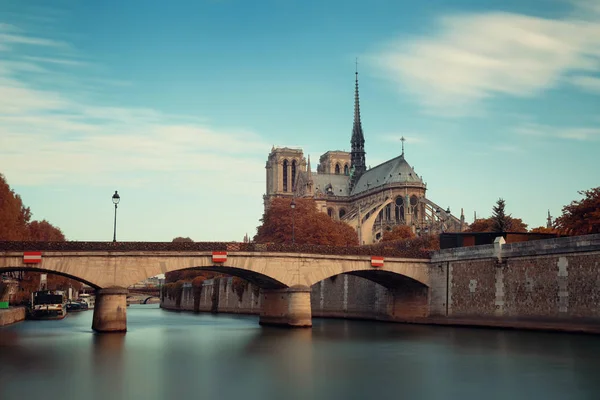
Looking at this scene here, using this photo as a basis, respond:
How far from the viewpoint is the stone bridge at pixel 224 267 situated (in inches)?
1794

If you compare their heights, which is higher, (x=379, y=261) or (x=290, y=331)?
(x=379, y=261)

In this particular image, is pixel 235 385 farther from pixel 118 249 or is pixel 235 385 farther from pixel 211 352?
pixel 118 249

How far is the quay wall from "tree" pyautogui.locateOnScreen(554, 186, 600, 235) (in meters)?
4.55

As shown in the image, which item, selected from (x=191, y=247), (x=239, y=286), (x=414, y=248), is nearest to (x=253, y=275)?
(x=191, y=247)

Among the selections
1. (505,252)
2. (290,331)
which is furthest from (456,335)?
(290,331)

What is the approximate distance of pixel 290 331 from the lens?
50.4 meters

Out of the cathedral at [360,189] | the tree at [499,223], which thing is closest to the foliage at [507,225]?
the tree at [499,223]

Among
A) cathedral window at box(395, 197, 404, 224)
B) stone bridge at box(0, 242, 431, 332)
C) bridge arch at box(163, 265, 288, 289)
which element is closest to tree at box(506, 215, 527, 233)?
stone bridge at box(0, 242, 431, 332)

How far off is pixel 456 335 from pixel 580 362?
1496 centimetres

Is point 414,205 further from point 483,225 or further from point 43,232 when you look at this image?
point 43,232

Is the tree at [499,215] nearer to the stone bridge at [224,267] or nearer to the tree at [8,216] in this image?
the stone bridge at [224,267]

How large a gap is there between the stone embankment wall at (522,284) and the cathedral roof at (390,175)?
81822mm

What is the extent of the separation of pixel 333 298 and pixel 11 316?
2938 centimetres

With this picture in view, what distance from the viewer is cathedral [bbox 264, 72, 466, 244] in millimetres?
126062
